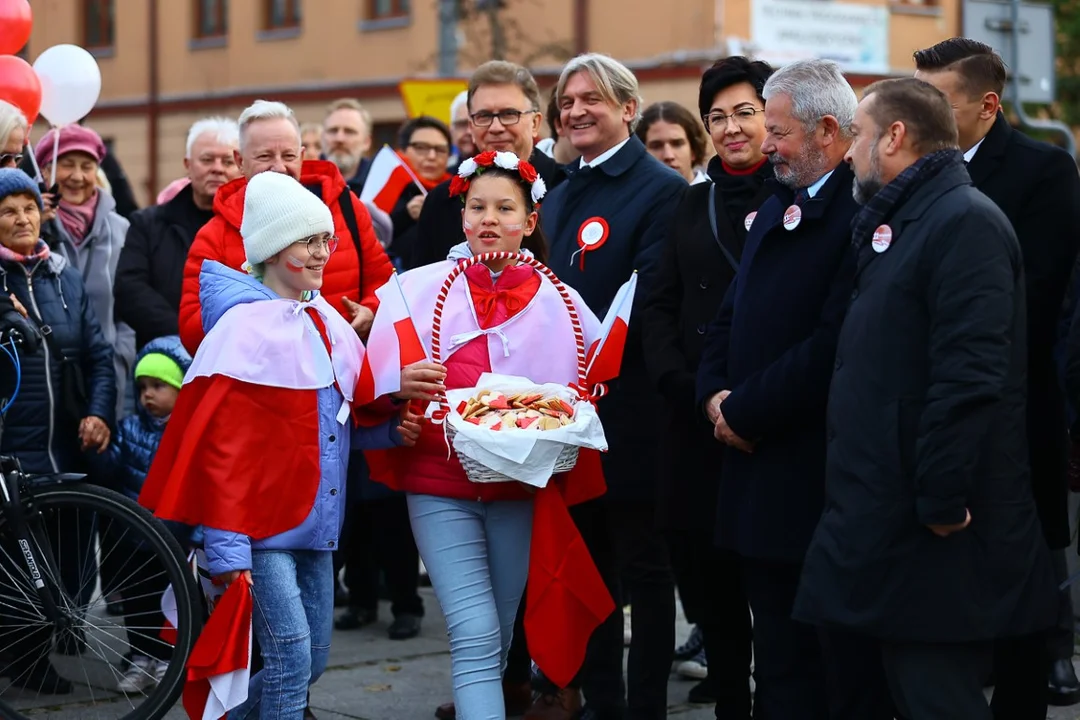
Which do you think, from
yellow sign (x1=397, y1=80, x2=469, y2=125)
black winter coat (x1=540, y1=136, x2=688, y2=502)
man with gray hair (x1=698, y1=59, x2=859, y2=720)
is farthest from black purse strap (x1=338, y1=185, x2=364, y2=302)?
yellow sign (x1=397, y1=80, x2=469, y2=125)

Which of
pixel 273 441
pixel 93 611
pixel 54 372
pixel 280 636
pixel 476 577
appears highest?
pixel 54 372

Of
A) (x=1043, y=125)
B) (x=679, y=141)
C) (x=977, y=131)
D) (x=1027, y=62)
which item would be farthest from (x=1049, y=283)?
(x=1043, y=125)

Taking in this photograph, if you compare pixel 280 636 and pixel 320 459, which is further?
pixel 320 459

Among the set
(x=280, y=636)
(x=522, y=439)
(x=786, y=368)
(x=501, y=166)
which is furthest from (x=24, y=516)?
(x=786, y=368)

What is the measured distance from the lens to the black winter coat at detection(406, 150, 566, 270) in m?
6.50

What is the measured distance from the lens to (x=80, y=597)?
5906mm

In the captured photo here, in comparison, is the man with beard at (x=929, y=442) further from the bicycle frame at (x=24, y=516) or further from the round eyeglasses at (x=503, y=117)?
the bicycle frame at (x=24, y=516)

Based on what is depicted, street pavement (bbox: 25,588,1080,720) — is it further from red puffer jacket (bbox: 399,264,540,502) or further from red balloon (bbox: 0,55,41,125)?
red balloon (bbox: 0,55,41,125)

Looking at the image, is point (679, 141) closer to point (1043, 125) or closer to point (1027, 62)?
point (1027, 62)

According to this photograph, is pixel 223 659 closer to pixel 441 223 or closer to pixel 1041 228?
pixel 441 223

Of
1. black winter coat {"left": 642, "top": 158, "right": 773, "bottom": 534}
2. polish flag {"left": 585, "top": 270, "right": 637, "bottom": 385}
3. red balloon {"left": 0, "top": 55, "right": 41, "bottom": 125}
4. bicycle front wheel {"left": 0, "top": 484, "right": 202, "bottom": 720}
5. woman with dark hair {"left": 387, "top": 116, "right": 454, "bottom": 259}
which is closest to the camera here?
Result: polish flag {"left": 585, "top": 270, "right": 637, "bottom": 385}

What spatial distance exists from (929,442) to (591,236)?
83.5 inches

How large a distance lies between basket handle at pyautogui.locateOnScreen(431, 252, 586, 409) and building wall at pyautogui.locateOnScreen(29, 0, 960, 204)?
18439mm

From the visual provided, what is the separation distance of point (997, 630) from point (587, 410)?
1.41 m
